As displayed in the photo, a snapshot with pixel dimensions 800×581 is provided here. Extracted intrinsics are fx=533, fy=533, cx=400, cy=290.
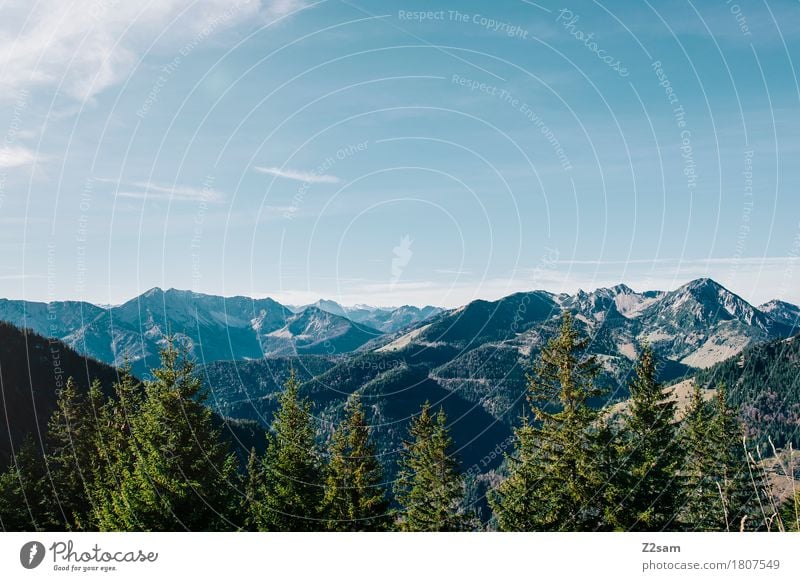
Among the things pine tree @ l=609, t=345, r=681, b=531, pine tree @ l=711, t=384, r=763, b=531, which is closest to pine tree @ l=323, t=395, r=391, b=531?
pine tree @ l=609, t=345, r=681, b=531

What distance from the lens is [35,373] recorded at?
591 ft

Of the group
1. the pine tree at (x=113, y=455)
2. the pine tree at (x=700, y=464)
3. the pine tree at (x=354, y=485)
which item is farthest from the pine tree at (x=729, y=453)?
the pine tree at (x=113, y=455)

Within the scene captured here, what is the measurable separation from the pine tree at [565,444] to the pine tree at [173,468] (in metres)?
12.7

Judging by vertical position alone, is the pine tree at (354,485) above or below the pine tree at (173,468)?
below

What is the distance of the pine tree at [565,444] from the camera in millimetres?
21078

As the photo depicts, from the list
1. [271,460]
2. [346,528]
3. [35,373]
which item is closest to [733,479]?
[346,528]

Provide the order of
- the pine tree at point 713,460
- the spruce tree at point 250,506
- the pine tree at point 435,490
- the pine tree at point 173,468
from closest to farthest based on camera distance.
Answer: the pine tree at point 173,468, the spruce tree at point 250,506, the pine tree at point 435,490, the pine tree at point 713,460

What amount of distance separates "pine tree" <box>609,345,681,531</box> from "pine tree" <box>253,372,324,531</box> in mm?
13977

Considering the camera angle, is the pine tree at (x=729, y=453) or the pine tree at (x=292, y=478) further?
the pine tree at (x=729, y=453)

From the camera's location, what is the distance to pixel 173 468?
68.7 feet

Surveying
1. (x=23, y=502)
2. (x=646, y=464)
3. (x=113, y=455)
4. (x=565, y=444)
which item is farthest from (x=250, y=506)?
(x=646, y=464)

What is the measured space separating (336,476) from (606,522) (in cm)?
1375

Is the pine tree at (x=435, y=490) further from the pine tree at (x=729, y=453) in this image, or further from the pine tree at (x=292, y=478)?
the pine tree at (x=729, y=453)
